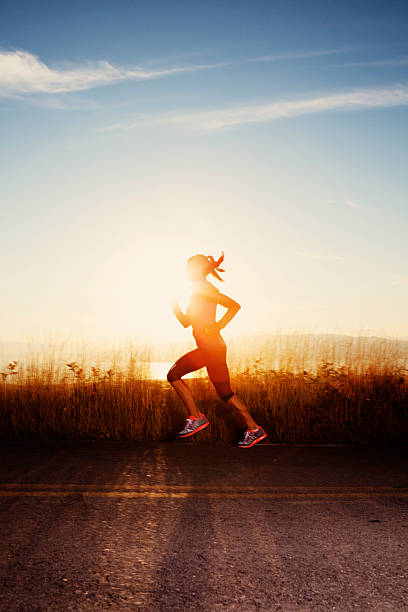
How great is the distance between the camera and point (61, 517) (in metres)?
4.45

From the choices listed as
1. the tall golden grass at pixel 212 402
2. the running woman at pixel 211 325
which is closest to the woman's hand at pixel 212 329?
the running woman at pixel 211 325

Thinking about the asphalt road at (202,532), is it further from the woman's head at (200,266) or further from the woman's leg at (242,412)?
the woman's head at (200,266)

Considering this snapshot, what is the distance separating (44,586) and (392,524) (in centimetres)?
241

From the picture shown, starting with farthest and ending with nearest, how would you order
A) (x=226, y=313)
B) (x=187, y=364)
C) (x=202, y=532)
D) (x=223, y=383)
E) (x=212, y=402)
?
1. (x=212, y=402)
2. (x=187, y=364)
3. (x=223, y=383)
4. (x=226, y=313)
5. (x=202, y=532)

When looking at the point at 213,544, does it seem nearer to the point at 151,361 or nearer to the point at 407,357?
the point at 151,361

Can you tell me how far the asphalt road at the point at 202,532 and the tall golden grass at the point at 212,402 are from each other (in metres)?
1.81

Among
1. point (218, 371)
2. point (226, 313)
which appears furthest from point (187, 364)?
point (226, 313)

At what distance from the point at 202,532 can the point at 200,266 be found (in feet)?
12.4

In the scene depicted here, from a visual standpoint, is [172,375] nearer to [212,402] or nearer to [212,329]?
[212,329]

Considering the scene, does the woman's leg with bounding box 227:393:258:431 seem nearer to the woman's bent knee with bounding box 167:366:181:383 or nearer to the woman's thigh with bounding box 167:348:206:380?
the woman's thigh with bounding box 167:348:206:380

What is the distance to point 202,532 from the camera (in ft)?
13.6

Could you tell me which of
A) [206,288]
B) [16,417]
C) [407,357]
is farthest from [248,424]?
[407,357]

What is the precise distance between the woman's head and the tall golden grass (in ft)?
7.35

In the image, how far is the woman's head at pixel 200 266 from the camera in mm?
7391
